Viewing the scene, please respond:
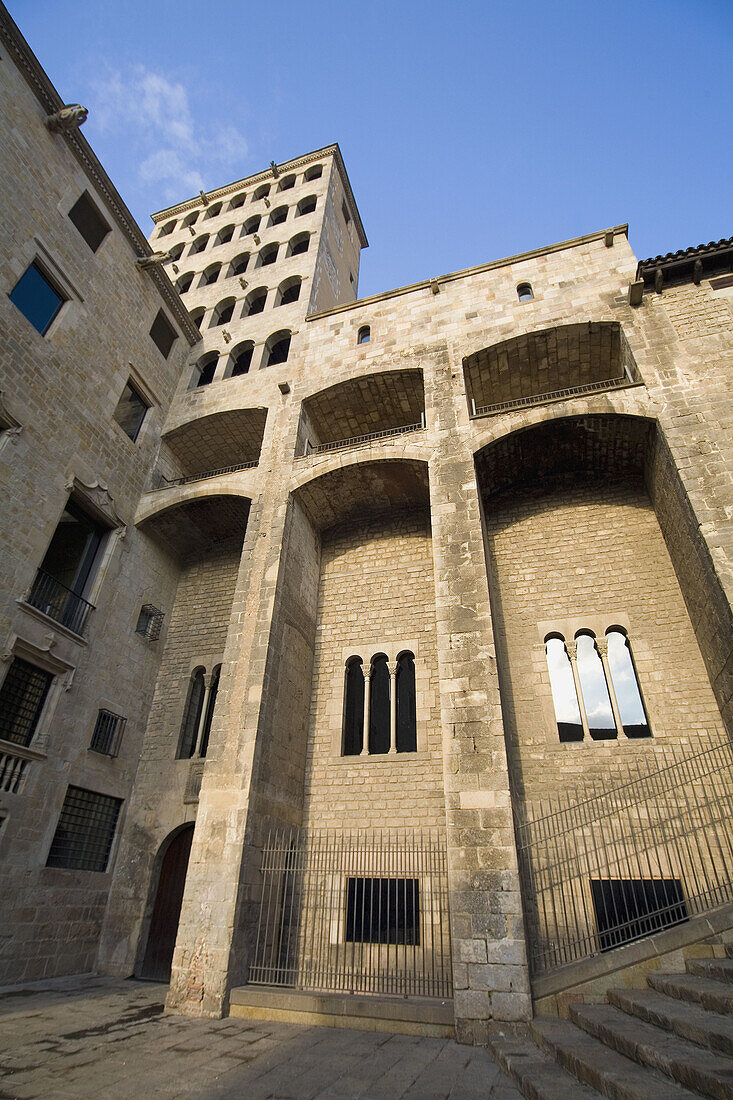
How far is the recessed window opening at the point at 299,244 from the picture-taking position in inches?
837

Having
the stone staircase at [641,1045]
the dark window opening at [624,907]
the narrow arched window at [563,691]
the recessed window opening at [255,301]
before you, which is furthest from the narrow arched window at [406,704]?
the recessed window opening at [255,301]

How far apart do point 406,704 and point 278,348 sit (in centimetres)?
1274

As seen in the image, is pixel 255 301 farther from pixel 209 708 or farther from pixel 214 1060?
pixel 214 1060

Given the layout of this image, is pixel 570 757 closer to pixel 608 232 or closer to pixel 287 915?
pixel 287 915

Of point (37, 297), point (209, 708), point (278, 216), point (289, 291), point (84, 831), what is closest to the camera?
point (84, 831)

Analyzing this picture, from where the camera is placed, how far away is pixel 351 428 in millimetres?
14914

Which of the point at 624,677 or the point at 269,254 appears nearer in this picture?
the point at 624,677

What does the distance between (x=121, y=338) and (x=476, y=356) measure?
923 centimetres

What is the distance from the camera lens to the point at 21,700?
1002 centimetres

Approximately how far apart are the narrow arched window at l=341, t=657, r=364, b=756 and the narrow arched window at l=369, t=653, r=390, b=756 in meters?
0.28

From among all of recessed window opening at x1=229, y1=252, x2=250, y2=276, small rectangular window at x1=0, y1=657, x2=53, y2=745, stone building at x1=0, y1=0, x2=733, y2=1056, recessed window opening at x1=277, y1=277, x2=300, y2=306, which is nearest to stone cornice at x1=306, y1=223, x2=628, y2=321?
stone building at x1=0, y1=0, x2=733, y2=1056

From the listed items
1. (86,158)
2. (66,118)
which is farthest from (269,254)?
(66,118)

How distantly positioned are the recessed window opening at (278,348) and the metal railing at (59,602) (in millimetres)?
9049

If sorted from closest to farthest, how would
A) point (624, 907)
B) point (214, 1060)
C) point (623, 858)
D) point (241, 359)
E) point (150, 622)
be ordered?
point (214, 1060) → point (624, 907) → point (623, 858) → point (150, 622) → point (241, 359)
